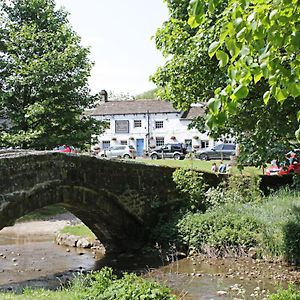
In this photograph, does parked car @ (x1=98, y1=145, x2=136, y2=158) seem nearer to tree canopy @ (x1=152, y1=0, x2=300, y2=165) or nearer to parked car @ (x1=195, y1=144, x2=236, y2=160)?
parked car @ (x1=195, y1=144, x2=236, y2=160)

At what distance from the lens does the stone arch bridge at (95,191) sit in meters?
13.4

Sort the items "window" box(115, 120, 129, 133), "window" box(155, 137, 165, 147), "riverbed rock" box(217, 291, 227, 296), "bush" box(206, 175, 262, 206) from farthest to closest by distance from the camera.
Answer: "window" box(115, 120, 129, 133), "window" box(155, 137, 165, 147), "bush" box(206, 175, 262, 206), "riverbed rock" box(217, 291, 227, 296)

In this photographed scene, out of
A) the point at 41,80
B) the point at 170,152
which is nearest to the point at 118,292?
the point at 41,80

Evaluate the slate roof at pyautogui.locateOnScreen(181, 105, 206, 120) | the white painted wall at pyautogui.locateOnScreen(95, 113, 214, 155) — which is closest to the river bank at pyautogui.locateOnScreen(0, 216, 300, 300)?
the white painted wall at pyautogui.locateOnScreen(95, 113, 214, 155)

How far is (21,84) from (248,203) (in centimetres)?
1254

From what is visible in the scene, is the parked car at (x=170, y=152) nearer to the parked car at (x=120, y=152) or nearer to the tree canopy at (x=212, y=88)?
the parked car at (x=120, y=152)

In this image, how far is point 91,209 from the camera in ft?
54.5

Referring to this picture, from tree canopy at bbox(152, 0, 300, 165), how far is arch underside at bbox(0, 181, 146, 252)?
427cm

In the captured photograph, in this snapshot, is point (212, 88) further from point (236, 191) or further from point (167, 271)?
point (167, 271)

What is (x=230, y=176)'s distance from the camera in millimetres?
20516

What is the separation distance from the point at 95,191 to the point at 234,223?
4.63 meters

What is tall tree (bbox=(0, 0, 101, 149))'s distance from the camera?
954 inches

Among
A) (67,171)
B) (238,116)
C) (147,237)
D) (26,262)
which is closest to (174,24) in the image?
(238,116)

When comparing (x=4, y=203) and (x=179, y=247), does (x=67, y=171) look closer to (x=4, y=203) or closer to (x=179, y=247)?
(x=4, y=203)
